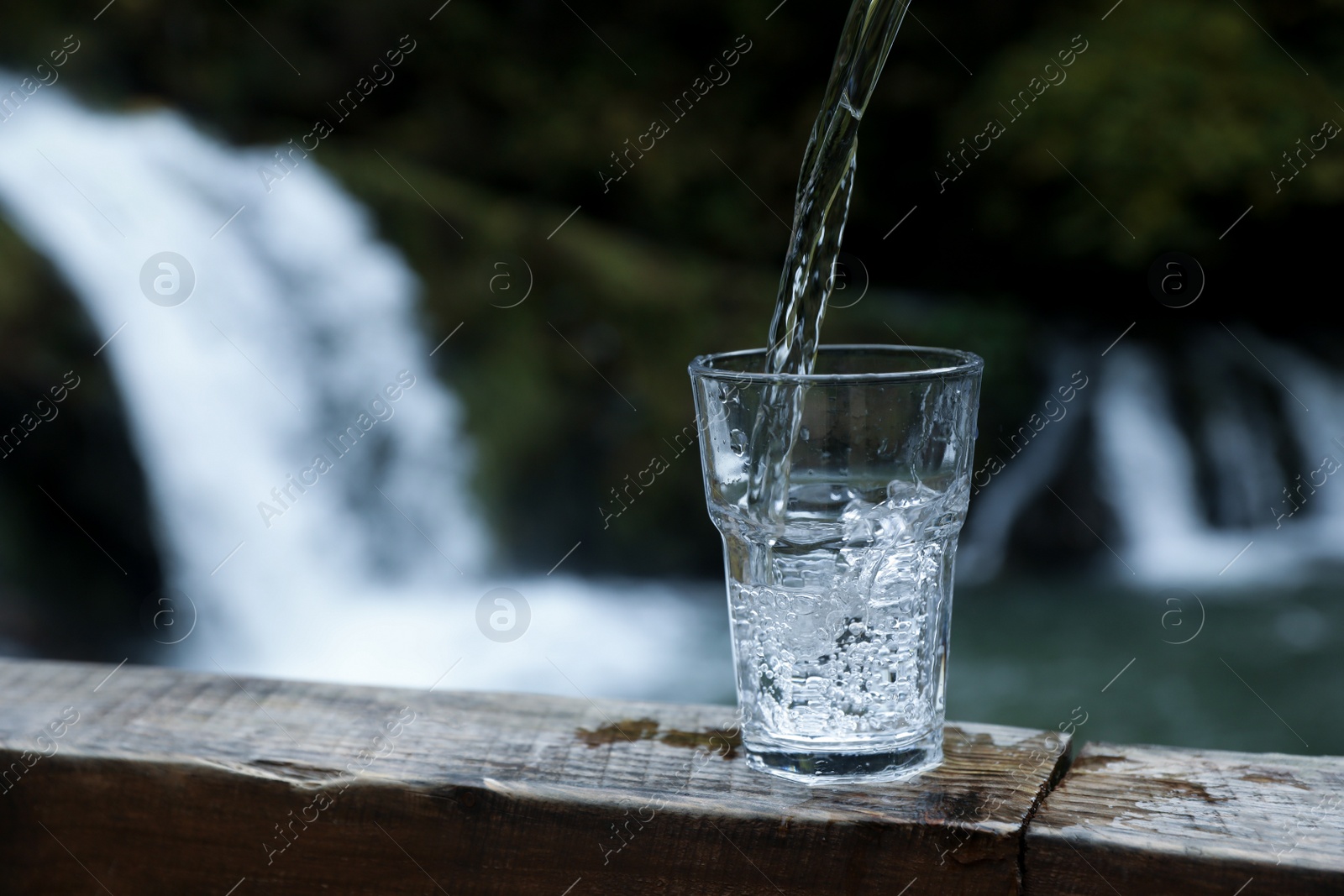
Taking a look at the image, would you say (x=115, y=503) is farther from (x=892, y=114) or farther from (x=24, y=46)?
(x=892, y=114)

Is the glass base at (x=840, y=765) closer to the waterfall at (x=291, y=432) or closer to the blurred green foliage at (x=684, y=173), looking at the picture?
the waterfall at (x=291, y=432)

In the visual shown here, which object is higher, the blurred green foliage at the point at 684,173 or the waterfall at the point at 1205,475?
the blurred green foliage at the point at 684,173

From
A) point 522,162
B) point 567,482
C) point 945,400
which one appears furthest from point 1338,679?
point 522,162

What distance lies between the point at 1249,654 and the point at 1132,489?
4.06 feet

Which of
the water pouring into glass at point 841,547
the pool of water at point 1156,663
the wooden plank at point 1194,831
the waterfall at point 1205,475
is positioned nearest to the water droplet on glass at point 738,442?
the water pouring into glass at point 841,547

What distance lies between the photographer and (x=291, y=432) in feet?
16.5

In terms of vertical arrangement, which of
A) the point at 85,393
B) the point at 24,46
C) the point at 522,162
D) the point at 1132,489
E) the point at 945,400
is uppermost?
the point at 24,46

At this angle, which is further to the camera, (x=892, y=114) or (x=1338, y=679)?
(x=892, y=114)

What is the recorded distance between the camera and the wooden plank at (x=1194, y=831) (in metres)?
0.77

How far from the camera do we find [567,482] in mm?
5453

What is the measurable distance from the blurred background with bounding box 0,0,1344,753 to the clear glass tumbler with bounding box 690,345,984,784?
11.5 ft

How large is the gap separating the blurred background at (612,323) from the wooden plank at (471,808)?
3509 millimetres

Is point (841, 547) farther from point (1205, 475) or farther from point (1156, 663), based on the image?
point (1205, 475)

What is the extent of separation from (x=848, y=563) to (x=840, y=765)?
15 centimetres
